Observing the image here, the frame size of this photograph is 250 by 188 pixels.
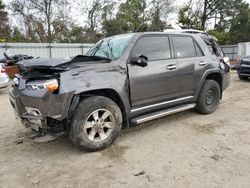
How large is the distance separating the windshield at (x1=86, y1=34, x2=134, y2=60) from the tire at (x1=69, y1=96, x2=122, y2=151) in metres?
0.88

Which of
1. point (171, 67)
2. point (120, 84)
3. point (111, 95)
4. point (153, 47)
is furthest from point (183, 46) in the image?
point (111, 95)

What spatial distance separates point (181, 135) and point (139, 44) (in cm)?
176

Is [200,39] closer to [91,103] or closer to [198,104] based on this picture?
[198,104]

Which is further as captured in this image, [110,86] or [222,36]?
[222,36]

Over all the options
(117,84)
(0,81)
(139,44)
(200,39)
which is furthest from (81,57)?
(0,81)

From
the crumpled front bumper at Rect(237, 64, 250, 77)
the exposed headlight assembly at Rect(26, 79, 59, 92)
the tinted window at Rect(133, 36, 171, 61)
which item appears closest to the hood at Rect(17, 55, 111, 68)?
the exposed headlight assembly at Rect(26, 79, 59, 92)

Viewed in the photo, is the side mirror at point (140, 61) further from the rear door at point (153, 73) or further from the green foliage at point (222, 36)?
the green foliage at point (222, 36)

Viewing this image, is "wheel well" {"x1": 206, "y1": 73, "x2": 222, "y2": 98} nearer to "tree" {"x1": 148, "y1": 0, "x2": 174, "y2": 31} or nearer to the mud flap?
the mud flap

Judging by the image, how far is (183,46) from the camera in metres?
4.93

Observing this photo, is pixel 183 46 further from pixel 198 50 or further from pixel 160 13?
pixel 160 13

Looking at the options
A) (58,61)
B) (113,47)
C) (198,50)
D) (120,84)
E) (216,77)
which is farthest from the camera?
(216,77)

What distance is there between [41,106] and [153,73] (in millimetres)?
1961

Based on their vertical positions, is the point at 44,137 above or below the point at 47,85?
below

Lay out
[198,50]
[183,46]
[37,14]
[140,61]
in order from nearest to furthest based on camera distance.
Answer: [140,61] → [183,46] → [198,50] → [37,14]
